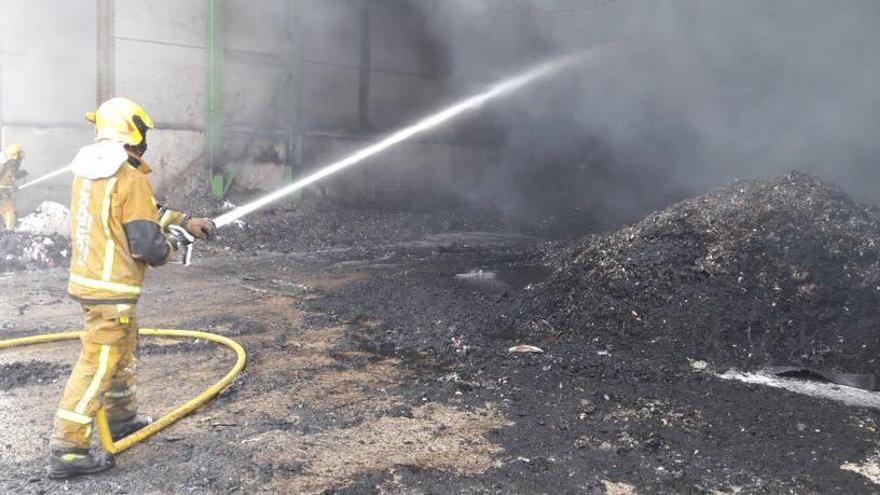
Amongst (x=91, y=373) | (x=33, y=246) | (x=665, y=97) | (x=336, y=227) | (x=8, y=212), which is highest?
(x=665, y=97)

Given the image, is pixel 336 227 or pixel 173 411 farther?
pixel 336 227

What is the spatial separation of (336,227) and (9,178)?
4.75 meters

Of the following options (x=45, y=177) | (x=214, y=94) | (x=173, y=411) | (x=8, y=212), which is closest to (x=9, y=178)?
(x=8, y=212)

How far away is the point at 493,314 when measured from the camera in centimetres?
574

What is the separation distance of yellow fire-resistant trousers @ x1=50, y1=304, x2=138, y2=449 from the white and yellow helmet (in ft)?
2.62

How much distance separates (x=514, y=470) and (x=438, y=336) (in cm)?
218

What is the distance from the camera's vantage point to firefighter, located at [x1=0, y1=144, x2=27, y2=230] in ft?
27.4

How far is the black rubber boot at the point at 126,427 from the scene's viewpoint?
328 cm

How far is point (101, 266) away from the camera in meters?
2.95

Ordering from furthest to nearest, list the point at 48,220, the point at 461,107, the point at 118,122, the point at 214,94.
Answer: the point at 461,107 → the point at 214,94 → the point at 48,220 → the point at 118,122

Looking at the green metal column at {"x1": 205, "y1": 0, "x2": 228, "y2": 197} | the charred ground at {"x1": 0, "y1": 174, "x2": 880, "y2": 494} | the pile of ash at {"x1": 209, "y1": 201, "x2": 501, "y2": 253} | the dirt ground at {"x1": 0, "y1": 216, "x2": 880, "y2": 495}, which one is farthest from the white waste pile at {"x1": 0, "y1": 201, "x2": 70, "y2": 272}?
the green metal column at {"x1": 205, "y1": 0, "x2": 228, "y2": 197}

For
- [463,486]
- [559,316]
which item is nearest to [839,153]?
[559,316]

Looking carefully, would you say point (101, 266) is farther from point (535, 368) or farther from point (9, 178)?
point (9, 178)

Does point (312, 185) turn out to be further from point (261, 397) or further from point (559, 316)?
point (261, 397)
